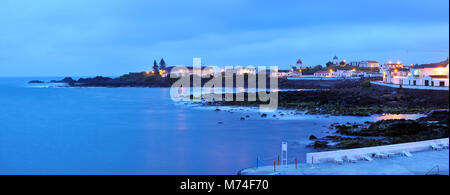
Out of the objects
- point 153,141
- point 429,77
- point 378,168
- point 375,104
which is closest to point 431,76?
point 429,77

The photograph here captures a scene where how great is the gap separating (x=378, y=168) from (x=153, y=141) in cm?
1498

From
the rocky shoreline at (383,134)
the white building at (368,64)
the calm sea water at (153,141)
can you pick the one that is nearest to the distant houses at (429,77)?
the calm sea water at (153,141)

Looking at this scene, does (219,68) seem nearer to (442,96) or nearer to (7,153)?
(442,96)

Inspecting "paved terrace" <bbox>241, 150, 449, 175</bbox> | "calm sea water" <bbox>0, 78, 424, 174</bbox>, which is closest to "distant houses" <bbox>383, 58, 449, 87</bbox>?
"calm sea water" <bbox>0, 78, 424, 174</bbox>

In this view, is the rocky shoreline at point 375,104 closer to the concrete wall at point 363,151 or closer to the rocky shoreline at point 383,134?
the rocky shoreline at point 383,134

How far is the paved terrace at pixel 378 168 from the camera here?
1027 cm

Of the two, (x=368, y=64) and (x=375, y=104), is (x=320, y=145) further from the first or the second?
(x=368, y=64)

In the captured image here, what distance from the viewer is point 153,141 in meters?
23.0

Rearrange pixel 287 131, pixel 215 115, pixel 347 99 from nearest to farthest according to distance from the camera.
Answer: pixel 287 131
pixel 215 115
pixel 347 99

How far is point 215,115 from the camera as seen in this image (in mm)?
32656

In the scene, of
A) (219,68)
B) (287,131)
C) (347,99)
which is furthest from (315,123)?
(219,68)

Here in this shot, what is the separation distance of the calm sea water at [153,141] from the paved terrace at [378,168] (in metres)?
4.45
